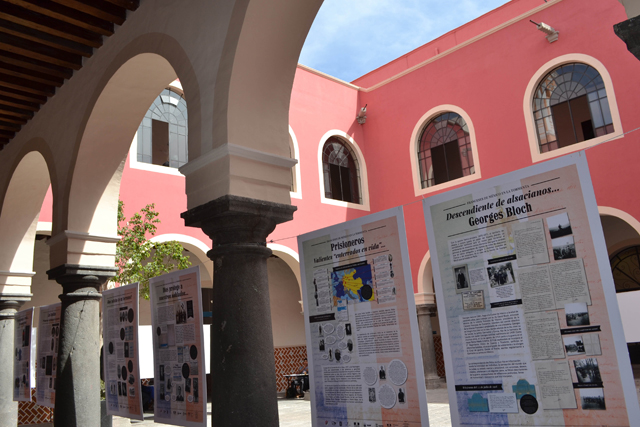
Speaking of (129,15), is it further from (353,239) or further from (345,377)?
(345,377)

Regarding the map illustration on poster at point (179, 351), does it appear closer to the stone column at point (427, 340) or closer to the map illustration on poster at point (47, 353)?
the map illustration on poster at point (47, 353)

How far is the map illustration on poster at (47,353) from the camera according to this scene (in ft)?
17.8

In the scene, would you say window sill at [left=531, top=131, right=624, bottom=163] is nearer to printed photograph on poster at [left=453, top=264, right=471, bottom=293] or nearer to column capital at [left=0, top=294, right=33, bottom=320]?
printed photograph on poster at [left=453, top=264, right=471, bottom=293]

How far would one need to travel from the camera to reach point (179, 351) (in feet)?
12.2

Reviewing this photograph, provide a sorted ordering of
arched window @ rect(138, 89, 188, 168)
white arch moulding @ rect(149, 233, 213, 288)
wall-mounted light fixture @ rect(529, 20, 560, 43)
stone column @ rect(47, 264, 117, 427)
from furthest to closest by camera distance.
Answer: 1. arched window @ rect(138, 89, 188, 168)
2. wall-mounted light fixture @ rect(529, 20, 560, 43)
3. white arch moulding @ rect(149, 233, 213, 288)
4. stone column @ rect(47, 264, 117, 427)

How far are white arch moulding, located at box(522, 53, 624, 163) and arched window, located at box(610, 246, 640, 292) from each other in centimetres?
424

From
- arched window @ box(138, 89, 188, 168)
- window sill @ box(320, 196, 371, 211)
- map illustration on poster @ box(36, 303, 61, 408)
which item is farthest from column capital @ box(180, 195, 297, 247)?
window sill @ box(320, 196, 371, 211)

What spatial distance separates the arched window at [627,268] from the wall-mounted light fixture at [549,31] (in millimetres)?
5707

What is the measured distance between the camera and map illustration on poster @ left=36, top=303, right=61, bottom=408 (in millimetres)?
5426

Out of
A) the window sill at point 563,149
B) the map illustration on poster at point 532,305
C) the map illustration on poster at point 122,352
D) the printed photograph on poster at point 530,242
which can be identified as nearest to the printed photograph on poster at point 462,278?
the map illustration on poster at point 532,305

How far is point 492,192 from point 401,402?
1.11m

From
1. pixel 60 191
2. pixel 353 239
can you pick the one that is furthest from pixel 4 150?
pixel 353 239

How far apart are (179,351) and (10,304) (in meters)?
3.98

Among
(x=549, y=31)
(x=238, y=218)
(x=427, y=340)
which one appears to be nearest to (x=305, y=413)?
(x=427, y=340)
